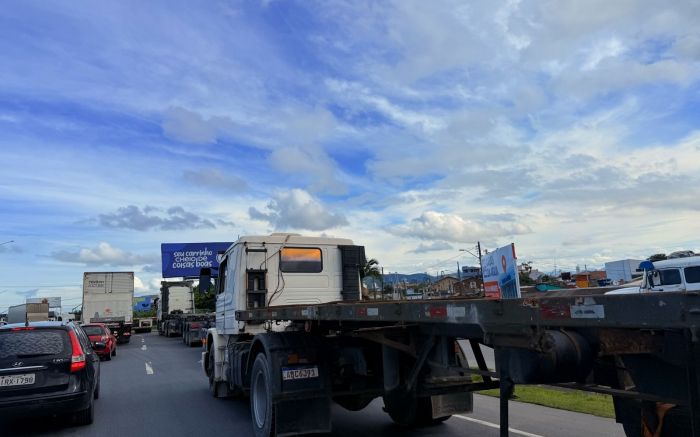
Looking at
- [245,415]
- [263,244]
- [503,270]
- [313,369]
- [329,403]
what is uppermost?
[263,244]

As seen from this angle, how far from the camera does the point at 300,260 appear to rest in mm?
8961

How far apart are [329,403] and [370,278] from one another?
3.98m

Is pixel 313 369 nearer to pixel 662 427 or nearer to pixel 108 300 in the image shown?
pixel 662 427

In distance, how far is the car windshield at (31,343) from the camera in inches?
282

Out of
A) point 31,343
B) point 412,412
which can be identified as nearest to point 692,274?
point 412,412

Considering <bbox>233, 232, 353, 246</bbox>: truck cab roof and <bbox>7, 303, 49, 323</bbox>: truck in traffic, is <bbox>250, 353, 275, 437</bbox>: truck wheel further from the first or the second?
<bbox>7, 303, 49, 323</bbox>: truck in traffic

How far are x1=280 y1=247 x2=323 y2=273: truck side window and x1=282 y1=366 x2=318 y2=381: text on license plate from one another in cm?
288

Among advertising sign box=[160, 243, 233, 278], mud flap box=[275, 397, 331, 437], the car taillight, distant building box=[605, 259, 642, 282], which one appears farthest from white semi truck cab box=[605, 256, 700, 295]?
distant building box=[605, 259, 642, 282]

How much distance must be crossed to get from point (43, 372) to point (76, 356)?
432 mm

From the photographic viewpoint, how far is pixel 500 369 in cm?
354

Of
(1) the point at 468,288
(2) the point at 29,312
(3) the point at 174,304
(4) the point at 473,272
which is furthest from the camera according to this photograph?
(2) the point at 29,312

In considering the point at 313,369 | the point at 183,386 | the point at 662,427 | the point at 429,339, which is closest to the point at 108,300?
A: the point at 183,386

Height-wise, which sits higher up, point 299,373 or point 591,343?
point 591,343

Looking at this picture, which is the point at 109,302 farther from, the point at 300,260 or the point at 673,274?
the point at 673,274
